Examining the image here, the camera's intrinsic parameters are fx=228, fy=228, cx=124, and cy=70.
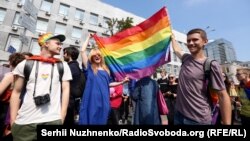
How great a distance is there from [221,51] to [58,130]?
407 ft

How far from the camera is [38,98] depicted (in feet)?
9.15

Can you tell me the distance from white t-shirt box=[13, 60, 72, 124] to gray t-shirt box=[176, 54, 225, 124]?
1.63 metres

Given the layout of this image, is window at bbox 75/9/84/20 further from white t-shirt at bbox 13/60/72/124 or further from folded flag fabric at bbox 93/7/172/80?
white t-shirt at bbox 13/60/72/124

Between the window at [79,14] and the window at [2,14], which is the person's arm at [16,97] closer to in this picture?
the window at [2,14]

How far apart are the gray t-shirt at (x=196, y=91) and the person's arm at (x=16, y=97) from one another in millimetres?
2150

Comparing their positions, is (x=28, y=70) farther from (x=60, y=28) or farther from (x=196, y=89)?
(x=60, y=28)

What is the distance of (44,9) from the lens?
28500mm

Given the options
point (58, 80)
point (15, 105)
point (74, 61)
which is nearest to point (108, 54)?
point (74, 61)

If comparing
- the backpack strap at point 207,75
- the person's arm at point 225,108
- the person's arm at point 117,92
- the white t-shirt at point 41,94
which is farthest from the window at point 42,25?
the person's arm at point 225,108

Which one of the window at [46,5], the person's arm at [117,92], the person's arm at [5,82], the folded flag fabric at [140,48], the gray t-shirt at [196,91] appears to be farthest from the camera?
the window at [46,5]

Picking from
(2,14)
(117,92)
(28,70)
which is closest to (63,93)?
(28,70)

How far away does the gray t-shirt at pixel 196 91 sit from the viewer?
284cm

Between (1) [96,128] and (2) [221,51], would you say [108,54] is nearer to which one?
(1) [96,128]

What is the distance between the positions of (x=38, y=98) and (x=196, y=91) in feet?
6.55
